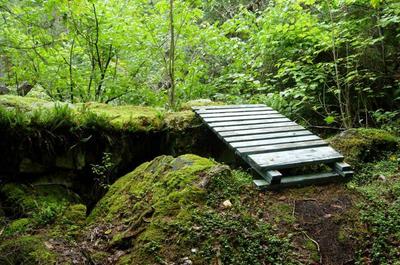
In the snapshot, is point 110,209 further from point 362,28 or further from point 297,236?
point 362,28

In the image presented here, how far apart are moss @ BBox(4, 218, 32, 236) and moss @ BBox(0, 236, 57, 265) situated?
0.26 metres

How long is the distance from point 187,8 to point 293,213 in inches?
268

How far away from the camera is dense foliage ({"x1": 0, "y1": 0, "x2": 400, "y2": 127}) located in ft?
24.4

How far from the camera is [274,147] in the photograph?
193 inches

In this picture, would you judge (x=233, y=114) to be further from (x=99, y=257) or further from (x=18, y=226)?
(x=18, y=226)

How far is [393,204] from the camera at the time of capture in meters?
3.78

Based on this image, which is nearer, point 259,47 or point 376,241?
point 376,241

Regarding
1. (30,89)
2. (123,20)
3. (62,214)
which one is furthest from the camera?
(30,89)

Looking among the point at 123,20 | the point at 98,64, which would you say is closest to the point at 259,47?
the point at 123,20

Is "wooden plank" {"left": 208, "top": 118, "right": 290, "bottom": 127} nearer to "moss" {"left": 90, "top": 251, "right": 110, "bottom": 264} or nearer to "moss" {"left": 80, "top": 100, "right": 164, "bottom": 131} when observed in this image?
"moss" {"left": 80, "top": 100, "right": 164, "bottom": 131}

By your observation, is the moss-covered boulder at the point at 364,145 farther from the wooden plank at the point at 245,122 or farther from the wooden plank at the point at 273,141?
the wooden plank at the point at 245,122

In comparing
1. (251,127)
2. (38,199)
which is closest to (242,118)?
(251,127)

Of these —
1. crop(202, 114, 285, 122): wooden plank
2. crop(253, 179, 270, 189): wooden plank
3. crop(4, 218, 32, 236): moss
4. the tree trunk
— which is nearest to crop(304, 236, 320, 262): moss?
crop(253, 179, 270, 189): wooden plank

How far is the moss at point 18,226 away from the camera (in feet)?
11.9
